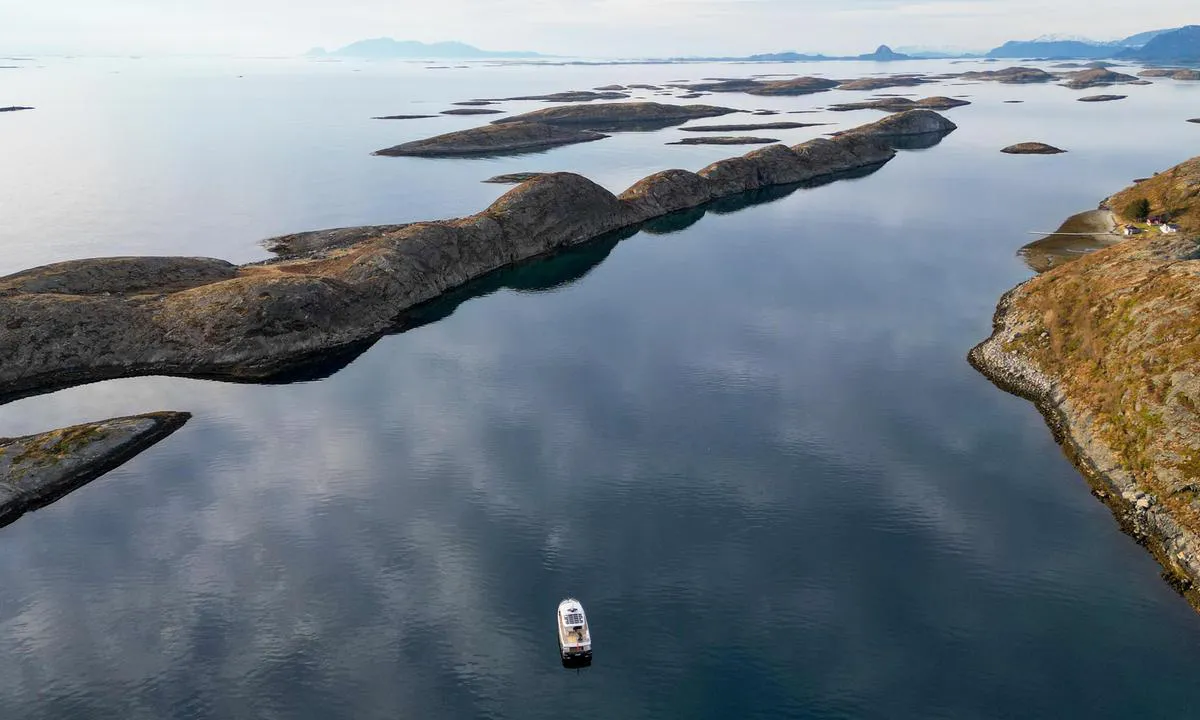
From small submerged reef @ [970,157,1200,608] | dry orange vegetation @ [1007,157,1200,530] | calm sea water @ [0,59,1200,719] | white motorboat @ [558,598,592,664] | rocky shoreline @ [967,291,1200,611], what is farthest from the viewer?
dry orange vegetation @ [1007,157,1200,530]

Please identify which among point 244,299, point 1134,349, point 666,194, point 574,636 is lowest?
point 574,636

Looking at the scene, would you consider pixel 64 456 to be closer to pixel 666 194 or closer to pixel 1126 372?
pixel 1126 372

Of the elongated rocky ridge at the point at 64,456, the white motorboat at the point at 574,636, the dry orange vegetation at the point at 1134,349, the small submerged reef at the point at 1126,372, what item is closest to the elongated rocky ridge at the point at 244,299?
the elongated rocky ridge at the point at 64,456

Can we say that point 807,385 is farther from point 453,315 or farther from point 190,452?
point 190,452

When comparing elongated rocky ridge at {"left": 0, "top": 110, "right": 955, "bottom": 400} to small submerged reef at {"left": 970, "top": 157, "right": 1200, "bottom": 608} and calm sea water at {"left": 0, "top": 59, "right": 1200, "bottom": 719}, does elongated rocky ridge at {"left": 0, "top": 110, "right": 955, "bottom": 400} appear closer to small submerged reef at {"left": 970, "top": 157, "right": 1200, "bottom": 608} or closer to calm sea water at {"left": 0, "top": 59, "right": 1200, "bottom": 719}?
calm sea water at {"left": 0, "top": 59, "right": 1200, "bottom": 719}

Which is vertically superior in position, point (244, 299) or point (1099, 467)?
point (244, 299)

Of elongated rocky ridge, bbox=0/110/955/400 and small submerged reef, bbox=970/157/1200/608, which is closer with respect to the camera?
small submerged reef, bbox=970/157/1200/608

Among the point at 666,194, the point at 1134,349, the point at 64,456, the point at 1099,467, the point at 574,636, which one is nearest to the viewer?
the point at 574,636

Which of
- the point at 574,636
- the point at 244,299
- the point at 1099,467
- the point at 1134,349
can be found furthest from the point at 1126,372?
the point at 244,299

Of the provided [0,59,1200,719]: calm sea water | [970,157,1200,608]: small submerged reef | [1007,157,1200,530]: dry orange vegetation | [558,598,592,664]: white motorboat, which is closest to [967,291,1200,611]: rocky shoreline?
[970,157,1200,608]: small submerged reef
